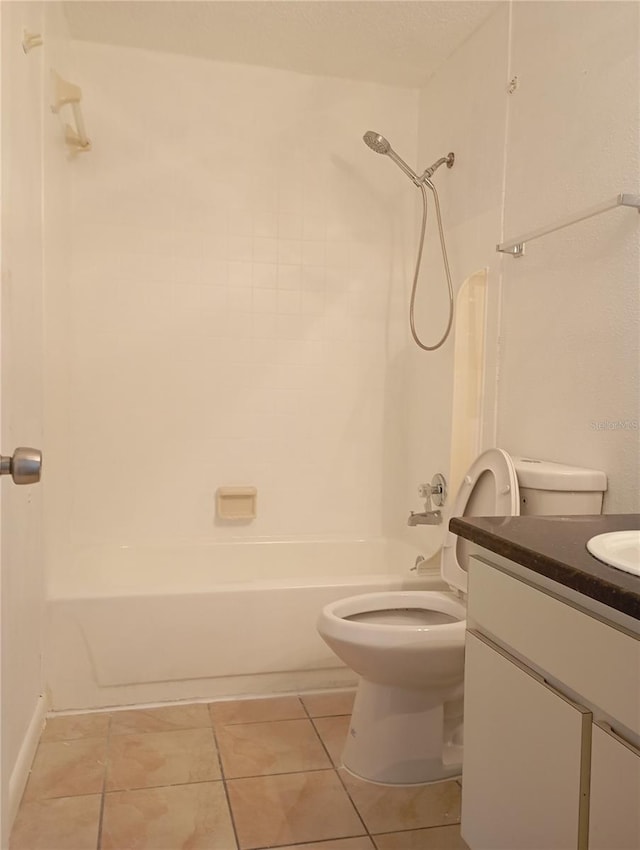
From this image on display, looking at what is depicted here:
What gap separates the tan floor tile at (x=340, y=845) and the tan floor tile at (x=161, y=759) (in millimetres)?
359

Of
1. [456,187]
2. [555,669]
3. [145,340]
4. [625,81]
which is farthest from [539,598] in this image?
[145,340]

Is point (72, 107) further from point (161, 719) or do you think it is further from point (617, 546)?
point (617, 546)

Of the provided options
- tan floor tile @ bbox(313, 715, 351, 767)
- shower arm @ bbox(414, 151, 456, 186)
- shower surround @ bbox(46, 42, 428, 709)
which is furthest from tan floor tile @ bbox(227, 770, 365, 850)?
shower arm @ bbox(414, 151, 456, 186)

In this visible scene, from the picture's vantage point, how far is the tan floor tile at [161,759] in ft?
5.97

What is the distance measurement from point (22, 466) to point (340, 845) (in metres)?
1.25

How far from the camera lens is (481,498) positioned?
1.92 m

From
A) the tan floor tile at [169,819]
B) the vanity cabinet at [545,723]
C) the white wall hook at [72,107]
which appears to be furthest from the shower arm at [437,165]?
the tan floor tile at [169,819]

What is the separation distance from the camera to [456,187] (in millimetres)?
2576

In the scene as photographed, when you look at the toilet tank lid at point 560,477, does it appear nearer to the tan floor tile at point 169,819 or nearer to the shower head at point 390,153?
the tan floor tile at point 169,819

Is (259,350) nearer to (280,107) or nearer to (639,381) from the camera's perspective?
(280,107)

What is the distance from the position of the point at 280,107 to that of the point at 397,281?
0.88m

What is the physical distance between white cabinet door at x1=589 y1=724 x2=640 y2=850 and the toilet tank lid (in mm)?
813

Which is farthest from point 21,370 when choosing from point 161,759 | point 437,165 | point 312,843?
point 437,165

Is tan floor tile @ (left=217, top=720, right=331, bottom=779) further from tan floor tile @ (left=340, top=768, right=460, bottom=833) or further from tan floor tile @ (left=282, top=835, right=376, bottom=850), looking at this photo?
tan floor tile @ (left=282, top=835, right=376, bottom=850)
